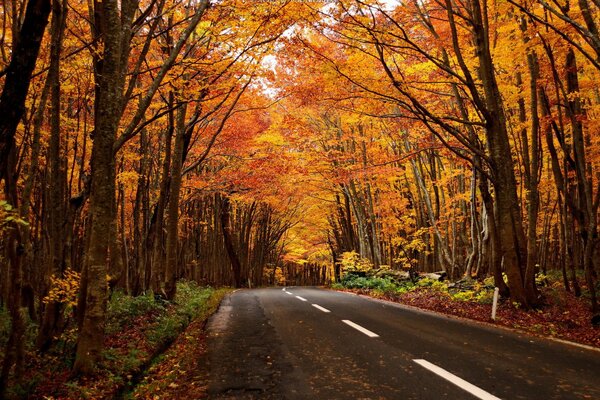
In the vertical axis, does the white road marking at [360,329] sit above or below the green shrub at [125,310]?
below

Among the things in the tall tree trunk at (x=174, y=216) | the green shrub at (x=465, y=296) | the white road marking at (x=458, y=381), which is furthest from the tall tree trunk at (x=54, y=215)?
the green shrub at (x=465, y=296)

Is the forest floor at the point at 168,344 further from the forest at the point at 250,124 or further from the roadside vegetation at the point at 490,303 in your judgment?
the forest at the point at 250,124

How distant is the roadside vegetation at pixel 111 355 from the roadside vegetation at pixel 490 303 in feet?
23.2

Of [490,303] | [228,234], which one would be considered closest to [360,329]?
[490,303]

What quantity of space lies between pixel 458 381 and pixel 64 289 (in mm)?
5264

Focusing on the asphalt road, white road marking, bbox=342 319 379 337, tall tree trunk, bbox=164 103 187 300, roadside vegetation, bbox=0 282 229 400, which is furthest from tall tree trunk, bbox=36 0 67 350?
tall tree trunk, bbox=164 103 187 300

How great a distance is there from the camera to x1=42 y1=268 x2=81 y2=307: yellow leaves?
5.72m

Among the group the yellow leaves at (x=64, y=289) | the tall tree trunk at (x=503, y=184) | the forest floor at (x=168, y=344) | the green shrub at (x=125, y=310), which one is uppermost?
the tall tree trunk at (x=503, y=184)

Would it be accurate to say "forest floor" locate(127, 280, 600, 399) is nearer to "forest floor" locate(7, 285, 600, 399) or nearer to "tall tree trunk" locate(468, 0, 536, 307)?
"forest floor" locate(7, 285, 600, 399)

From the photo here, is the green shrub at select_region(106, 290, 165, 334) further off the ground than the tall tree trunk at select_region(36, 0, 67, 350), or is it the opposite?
the tall tree trunk at select_region(36, 0, 67, 350)

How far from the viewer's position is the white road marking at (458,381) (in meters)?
→ 4.18

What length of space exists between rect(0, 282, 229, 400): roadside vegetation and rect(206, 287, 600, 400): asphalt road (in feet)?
3.33

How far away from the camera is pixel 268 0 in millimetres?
9961

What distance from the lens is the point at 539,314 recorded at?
32.6ft
